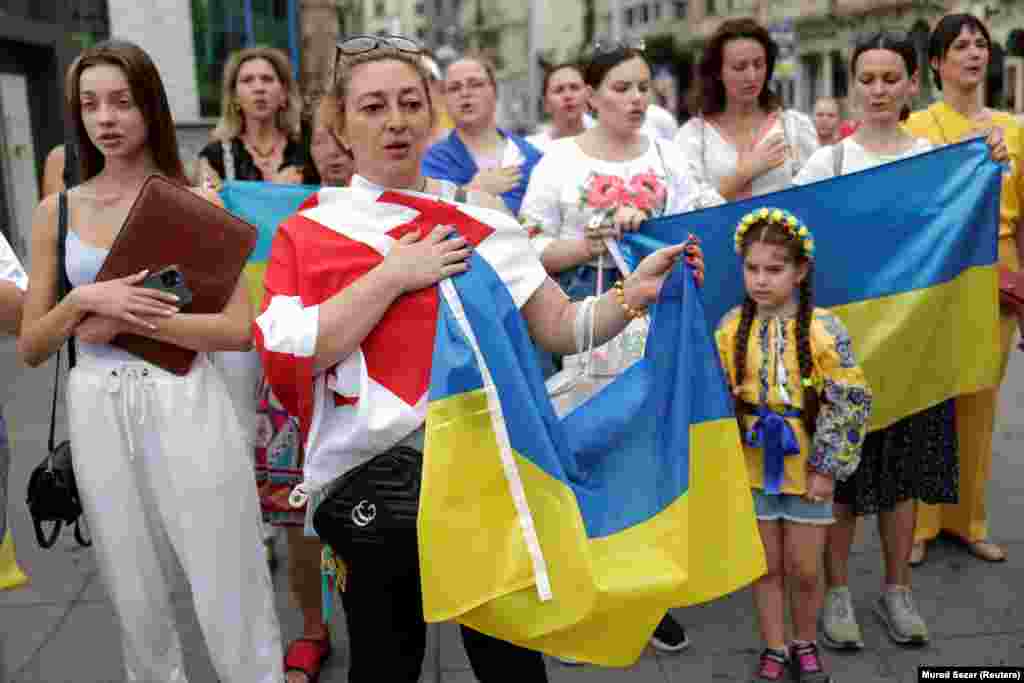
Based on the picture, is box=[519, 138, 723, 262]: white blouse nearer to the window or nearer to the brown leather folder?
the brown leather folder

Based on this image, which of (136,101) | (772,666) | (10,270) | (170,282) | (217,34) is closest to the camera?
(170,282)

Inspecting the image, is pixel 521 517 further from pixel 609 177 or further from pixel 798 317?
pixel 609 177

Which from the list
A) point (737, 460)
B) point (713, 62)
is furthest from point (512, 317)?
point (713, 62)

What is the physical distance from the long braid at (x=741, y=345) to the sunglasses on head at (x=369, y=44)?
153 centimetres

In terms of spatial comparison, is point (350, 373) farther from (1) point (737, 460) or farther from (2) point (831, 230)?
(2) point (831, 230)

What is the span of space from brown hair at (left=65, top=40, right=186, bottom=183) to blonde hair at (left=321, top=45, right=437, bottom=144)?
62 centimetres

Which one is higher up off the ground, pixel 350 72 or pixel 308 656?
pixel 350 72

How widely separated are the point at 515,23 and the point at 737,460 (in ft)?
263

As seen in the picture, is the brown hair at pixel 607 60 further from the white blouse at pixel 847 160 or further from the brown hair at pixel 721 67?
the white blouse at pixel 847 160

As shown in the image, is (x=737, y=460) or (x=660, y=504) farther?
(x=737, y=460)

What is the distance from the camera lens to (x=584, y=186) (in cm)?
357

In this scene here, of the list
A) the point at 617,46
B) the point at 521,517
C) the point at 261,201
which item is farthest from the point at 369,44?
the point at 617,46

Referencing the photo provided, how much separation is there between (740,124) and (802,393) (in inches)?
57.2

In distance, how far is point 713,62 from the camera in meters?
4.07
